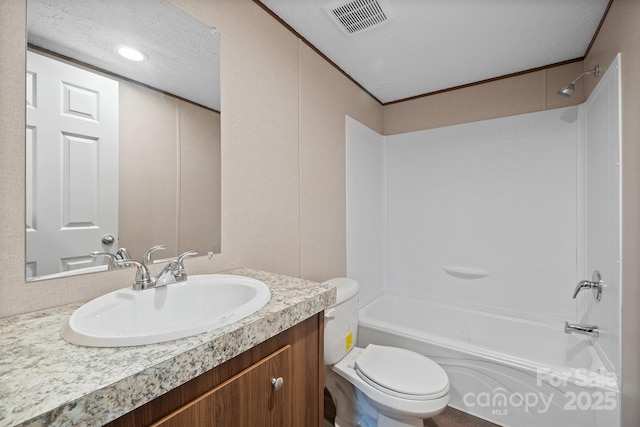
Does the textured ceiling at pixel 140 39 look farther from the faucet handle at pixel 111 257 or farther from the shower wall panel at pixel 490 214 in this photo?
the shower wall panel at pixel 490 214

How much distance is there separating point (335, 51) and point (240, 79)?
86cm

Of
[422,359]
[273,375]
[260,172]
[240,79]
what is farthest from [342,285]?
[240,79]

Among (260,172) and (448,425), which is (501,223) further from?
(260,172)

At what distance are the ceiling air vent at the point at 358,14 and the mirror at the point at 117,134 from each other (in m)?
0.66

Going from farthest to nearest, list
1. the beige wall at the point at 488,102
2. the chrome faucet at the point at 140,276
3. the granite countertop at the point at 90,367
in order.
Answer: the beige wall at the point at 488,102, the chrome faucet at the point at 140,276, the granite countertop at the point at 90,367

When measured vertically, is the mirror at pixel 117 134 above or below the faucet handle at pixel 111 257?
above

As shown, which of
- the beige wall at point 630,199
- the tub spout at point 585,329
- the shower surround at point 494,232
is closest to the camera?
the beige wall at point 630,199

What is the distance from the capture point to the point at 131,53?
1020mm

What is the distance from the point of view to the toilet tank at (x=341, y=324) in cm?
149

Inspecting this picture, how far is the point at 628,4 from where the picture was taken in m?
1.25

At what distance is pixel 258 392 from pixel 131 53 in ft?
3.89

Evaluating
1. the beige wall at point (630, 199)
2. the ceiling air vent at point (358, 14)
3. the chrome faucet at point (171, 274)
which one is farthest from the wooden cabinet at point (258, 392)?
the ceiling air vent at point (358, 14)

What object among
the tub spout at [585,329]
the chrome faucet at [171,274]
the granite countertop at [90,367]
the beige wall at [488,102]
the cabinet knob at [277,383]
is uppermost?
the beige wall at [488,102]

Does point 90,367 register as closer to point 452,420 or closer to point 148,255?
point 148,255
